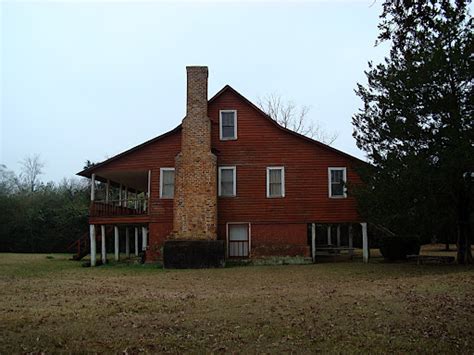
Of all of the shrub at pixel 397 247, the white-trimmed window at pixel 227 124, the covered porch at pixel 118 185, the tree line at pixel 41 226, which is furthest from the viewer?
the tree line at pixel 41 226

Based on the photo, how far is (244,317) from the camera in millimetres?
9289

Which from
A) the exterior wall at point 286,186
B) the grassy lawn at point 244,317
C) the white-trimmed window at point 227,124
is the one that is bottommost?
the grassy lawn at point 244,317

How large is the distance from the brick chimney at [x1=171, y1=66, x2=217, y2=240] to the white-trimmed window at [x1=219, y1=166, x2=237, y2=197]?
3.99ft

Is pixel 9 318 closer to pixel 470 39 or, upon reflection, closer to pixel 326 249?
pixel 470 39

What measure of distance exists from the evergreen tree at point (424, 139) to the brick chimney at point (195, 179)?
265 inches

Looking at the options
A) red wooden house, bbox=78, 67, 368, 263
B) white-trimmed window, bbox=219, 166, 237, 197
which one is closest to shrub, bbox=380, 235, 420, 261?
red wooden house, bbox=78, 67, 368, 263

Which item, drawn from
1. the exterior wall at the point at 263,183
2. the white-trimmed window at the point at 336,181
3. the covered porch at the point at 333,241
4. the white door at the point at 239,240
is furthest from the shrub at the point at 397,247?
the white door at the point at 239,240

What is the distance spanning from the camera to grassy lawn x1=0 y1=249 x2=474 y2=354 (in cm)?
755

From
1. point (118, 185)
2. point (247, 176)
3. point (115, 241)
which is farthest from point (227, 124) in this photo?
point (115, 241)

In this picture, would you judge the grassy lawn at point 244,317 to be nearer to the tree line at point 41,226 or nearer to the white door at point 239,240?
the white door at point 239,240

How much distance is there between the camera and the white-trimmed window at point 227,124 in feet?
83.9

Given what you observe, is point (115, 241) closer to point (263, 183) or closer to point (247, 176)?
point (247, 176)

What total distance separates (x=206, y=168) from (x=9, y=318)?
1510 cm

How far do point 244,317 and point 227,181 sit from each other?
1624cm
